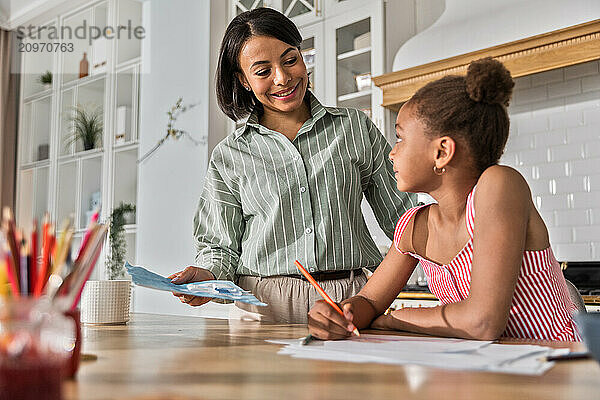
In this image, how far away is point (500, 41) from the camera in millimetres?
3006

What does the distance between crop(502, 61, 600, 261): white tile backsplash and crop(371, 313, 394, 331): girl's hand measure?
2136 millimetres

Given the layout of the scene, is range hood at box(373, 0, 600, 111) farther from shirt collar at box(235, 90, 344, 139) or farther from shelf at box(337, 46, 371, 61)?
shirt collar at box(235, 90, 344, 139)

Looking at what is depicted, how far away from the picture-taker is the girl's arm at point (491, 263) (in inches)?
41.1

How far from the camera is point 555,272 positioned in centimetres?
121

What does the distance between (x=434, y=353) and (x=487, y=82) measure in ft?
1.91

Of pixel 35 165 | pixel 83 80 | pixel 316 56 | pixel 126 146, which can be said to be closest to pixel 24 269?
pixel 316 56

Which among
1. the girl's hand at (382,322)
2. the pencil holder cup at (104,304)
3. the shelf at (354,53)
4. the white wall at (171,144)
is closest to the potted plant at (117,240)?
the white wall at (171,144)

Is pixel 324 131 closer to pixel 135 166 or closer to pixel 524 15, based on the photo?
pixel 524 15

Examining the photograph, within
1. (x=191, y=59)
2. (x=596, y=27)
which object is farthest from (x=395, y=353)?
(x=191, y=59)

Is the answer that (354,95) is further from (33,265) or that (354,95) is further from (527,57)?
(33,265)

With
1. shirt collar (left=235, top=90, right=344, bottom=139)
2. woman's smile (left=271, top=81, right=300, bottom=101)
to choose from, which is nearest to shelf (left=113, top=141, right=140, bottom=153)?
shirt collar (left=235, top=90, right=344, bottom=139)

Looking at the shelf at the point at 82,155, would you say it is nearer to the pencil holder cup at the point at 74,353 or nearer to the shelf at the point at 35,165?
the shelf at the point at 35,165

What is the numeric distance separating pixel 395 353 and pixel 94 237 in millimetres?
422

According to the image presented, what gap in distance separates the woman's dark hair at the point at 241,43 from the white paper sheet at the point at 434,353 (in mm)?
922
